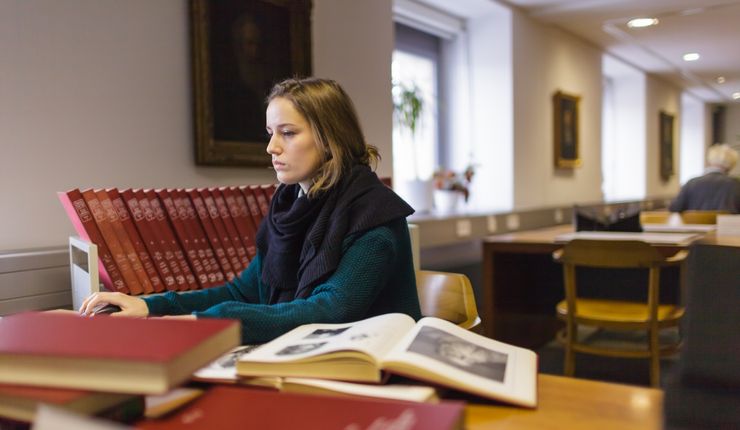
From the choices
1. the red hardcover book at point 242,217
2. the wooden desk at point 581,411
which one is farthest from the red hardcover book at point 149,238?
the wooden desk at point 581,411

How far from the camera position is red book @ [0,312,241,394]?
1.66ft

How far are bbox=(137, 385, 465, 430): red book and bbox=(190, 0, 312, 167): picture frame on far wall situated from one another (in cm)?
169

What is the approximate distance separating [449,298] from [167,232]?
77 cm

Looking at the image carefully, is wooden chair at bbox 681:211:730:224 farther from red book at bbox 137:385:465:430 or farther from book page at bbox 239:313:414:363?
red book at bbox 137:385:465:430

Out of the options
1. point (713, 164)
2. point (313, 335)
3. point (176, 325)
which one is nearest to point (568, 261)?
point (313, 335)

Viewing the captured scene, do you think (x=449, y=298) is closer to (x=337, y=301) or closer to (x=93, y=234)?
(x=337, y=301)

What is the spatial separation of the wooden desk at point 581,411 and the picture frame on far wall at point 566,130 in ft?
14.2

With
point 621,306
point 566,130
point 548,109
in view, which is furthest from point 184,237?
point 566,130

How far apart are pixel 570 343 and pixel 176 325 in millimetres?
2625

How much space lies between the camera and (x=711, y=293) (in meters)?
1.40

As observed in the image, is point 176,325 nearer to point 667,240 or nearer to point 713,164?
point 667,240

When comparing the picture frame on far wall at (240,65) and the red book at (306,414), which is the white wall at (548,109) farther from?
the red book at (306,414)

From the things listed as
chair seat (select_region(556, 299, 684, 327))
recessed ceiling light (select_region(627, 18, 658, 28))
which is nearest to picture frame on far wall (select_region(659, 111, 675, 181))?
recessed ceiling light (select_region(627, 18, 658, 28))

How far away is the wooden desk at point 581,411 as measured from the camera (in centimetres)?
63
